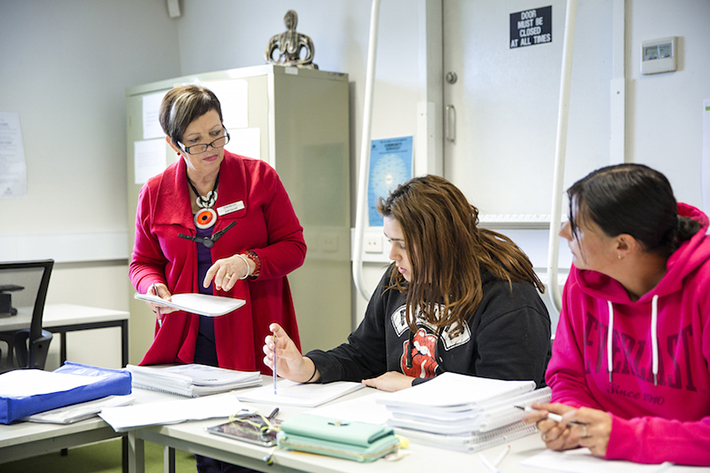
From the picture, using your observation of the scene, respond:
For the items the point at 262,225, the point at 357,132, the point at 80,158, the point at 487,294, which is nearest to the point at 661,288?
the point at 487,294

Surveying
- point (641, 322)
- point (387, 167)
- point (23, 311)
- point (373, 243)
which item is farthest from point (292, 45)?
point (641, 322)

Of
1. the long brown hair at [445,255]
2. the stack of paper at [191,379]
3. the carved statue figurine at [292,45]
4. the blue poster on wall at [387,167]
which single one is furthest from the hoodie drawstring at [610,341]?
the carved statue figurine at [292,45]

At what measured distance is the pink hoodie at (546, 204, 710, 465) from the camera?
109 cm

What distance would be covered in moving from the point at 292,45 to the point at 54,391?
2.43 metres

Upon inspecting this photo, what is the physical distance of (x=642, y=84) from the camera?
2.72m

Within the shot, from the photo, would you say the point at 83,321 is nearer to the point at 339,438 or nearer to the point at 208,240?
the point at 208,240

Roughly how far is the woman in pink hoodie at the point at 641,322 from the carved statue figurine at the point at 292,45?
249cm

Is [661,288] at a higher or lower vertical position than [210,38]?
lower

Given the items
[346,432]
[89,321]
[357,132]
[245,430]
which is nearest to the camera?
[346,432]

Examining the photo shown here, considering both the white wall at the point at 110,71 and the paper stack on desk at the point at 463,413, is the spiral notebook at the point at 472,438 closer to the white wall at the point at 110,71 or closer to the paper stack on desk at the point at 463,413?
the paper stack on desk at the point at 463,413

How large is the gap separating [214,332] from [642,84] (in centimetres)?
190

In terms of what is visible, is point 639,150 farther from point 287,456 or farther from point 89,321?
point 89,321

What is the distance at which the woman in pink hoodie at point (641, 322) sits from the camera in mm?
1098

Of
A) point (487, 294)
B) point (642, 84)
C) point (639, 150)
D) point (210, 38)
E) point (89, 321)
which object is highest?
point (210, 38)
